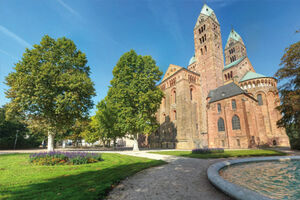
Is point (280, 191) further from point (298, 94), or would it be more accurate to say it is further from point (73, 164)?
point (298, 94)

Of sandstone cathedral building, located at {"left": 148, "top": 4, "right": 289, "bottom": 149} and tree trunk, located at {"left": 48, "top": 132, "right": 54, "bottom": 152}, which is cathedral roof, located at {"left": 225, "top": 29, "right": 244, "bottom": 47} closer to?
sandstone cathedral building, located at {"left": 148, "top": 4, "right": 289, "bottom": 149}

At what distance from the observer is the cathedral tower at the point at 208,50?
41688 millimetres

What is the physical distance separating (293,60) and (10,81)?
32.6 meters

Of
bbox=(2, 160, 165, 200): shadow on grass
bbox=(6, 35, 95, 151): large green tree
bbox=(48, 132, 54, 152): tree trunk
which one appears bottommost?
bbox=(2, 160, 165, 200): shadow on grass

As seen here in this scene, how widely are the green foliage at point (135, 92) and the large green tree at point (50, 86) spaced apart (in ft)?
15.5

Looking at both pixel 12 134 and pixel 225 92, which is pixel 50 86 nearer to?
pixel 12 134

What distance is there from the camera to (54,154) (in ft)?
34.5

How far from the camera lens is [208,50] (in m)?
44.3

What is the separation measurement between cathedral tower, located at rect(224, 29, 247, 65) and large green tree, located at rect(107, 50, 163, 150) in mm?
47689

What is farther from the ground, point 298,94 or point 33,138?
point 298,94

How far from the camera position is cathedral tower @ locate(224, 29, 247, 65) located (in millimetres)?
56656

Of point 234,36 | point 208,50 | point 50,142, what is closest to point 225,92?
point 208,50

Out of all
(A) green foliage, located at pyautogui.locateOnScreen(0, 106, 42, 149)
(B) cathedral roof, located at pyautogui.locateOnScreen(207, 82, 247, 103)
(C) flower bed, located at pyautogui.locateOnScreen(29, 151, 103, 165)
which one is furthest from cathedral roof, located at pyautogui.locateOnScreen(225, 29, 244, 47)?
(A) green foliage, located at pyautogui.locateOnScreen(0, 106, 42, 149)

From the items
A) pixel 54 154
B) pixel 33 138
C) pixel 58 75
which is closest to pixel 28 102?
pixel 58 75
